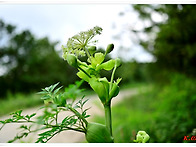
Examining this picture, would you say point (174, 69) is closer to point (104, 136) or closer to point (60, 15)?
point (104, 136)

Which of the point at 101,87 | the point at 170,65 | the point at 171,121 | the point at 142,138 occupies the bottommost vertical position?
the point at 171,121

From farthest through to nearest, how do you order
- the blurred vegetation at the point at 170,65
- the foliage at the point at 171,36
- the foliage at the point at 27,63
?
the foliage at the point at 27,63
the foliage at the point at 171,36
the blurred vegetation at the point at 170,65

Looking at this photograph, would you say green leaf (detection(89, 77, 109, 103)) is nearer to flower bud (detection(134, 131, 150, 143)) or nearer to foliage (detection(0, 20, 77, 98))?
flower bud (detection(134, 131, 150, 143))

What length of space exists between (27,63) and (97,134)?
19.9 feet

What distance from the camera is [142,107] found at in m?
3.42

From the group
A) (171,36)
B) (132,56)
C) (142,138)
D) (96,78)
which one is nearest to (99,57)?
(96,78)

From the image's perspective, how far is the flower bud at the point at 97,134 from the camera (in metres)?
0.35

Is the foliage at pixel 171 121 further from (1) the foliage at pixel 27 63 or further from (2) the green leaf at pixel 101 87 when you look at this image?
(1) the foliage at pixel 27 63

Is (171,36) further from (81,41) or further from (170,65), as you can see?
(81,41)

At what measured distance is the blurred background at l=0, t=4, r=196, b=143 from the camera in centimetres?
175

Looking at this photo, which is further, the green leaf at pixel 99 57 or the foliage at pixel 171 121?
the foliage at pixel 171 121

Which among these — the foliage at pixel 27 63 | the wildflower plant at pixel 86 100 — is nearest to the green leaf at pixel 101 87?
the wildflower plant at pixel 86 100

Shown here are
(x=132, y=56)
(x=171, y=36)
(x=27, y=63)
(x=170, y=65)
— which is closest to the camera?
(x=171, y=36)

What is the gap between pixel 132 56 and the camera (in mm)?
3330
